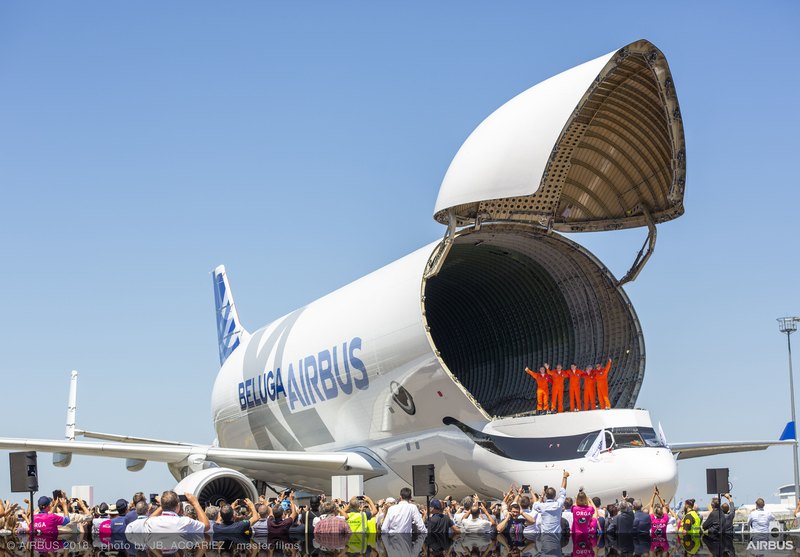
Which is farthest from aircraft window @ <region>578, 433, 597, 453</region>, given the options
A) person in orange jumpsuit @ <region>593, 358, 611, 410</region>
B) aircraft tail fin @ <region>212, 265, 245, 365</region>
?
aircraft tail fin @ <region>212, 265, 245, 365</region>

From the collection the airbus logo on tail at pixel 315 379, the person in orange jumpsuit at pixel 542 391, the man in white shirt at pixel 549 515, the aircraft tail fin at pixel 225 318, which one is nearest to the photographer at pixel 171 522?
the man in white shirt at pixel 549 515

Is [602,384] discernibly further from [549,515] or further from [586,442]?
[549,515]

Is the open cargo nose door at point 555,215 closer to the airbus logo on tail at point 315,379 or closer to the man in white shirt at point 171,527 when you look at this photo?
the airbus logo on tail at point 315,379

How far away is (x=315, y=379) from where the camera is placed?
26.5 m

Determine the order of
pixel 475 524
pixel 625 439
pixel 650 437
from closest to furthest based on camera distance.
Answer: pixel 475 524
pixel 625 439
pixel 650 437

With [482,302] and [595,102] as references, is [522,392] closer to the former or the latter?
[482,302]

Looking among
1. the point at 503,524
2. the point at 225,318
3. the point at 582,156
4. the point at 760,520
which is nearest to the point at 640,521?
the point at 503,524

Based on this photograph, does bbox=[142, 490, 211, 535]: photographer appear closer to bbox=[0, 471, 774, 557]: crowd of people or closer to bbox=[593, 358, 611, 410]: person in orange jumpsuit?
bbox=[0, 471, 774, 557]: crowd of people

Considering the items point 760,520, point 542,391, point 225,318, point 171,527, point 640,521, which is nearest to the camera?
point 171,527

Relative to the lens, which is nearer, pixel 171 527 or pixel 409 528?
pixel 171 527

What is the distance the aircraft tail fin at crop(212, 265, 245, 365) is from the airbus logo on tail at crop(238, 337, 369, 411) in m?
5.84

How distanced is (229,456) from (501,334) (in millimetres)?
7468

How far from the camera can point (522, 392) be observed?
996 inches

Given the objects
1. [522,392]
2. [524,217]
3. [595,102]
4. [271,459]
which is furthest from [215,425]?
[595,102]
